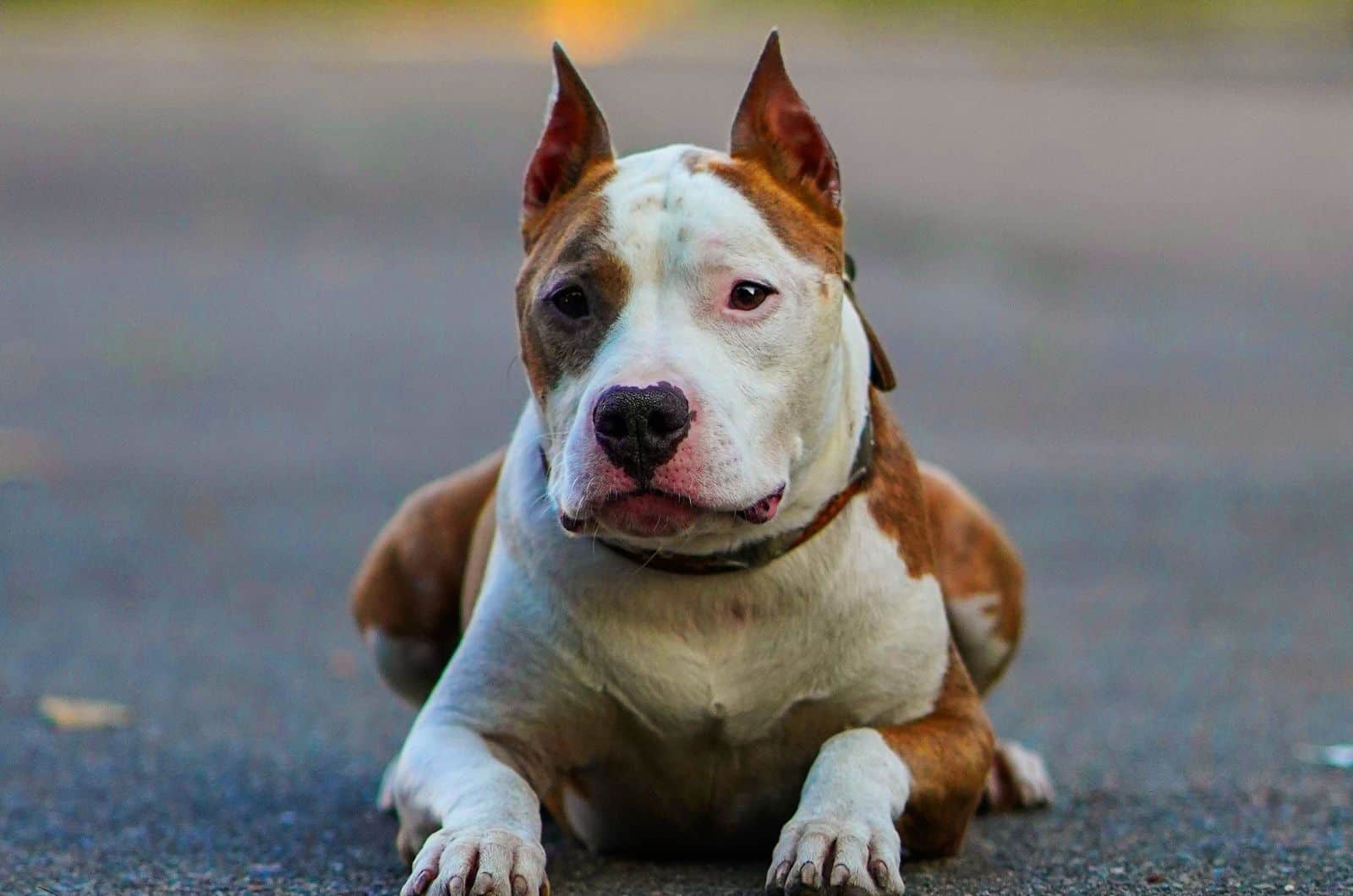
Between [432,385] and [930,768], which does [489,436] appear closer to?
[432,385]

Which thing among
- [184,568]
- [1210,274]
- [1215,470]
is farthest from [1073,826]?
[1210,274]

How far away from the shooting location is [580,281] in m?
4.04

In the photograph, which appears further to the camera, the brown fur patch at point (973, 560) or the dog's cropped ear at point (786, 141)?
the brown fur patch at point (973, 560)

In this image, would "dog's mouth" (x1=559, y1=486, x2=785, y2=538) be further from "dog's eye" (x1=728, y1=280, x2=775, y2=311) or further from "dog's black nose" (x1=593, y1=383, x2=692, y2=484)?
"dog's eye" (x1=728, y1=280, x2=775, y2=311)

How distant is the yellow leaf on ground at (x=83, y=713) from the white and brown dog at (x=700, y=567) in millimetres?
1981

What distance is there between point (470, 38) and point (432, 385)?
25441mm

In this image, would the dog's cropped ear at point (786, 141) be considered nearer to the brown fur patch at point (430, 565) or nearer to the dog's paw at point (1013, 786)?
the brown fur patch at point (430, 565)

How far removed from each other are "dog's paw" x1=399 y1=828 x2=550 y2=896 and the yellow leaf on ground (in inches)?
98.6

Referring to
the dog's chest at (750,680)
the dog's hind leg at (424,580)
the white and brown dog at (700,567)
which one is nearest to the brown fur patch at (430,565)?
the dog's hind leg at (424,580)

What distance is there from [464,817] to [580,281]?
0.96 m

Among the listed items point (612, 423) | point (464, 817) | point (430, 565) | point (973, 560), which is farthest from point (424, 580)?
point (612, 423)

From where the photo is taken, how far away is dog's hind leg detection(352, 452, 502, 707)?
5285mm

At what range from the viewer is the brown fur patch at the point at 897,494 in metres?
4.40

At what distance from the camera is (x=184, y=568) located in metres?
8.73
